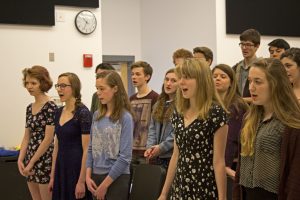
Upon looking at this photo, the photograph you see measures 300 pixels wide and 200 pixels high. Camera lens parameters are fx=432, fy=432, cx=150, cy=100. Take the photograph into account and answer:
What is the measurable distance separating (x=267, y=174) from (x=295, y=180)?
0.58ft

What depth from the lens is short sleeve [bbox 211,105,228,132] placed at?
256 centimetres

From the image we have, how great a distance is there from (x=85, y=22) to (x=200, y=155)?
418cm

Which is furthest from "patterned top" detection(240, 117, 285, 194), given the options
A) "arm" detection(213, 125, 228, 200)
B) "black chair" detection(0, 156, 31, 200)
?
"black chair" detection(0, 156, 31, 200)

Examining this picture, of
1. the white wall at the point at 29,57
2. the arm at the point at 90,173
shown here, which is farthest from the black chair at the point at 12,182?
the arm at the point at 90,173

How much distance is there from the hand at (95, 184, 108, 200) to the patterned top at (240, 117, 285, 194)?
123 cm

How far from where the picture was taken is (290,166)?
2.20 metres

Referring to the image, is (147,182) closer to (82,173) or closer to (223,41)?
(82,173)

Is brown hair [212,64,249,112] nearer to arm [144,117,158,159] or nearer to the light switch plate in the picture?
arm [144,117,158,159]

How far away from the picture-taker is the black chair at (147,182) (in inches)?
128

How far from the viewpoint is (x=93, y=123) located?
11.3 feet

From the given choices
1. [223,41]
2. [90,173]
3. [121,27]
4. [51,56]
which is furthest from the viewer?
[121,27]

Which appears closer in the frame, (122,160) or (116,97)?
(122,160)

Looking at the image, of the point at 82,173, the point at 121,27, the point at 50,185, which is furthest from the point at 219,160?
the point at 121,27

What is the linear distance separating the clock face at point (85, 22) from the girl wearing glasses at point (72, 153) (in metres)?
2.78
